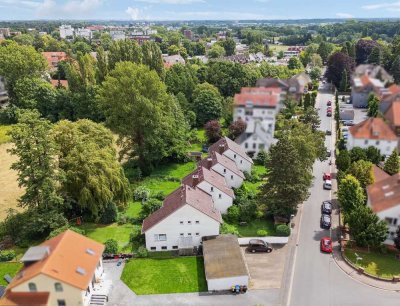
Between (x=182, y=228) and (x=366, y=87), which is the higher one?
(x=366, y=87)

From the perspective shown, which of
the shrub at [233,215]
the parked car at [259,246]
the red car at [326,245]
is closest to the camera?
the red car at [326,245]

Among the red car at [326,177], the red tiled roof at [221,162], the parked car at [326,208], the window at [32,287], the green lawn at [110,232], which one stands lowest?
the green lawn at [110,232]

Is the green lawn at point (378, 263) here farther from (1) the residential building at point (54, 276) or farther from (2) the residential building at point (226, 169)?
(1) the residential building at point (54, 276)

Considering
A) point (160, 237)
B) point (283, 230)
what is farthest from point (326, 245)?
point (160, 237)

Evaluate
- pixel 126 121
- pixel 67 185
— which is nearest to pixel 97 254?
pixel 67 185

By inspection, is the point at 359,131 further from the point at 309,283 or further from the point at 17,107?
the point at 17,107

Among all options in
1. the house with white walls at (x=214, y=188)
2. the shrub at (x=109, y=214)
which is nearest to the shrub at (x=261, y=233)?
the house with white walls at (x=214, y=188)

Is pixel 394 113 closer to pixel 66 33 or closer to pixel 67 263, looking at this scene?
pixel 67 263
